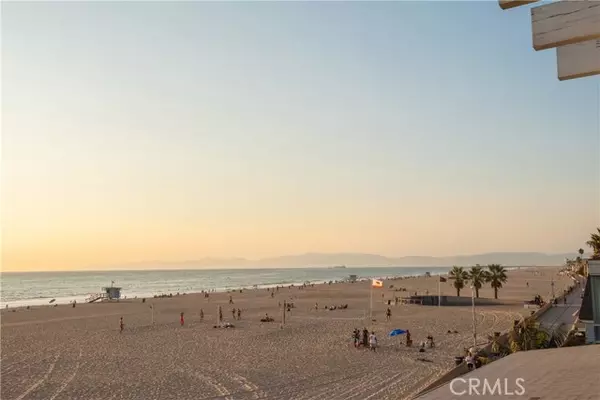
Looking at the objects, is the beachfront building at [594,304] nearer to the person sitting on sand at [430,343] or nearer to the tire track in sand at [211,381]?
the tire track in sand at [211,381]

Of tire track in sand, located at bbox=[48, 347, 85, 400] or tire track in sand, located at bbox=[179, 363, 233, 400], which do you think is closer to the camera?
tire track in sand, located at bbox=[179, 363, 233, 400]

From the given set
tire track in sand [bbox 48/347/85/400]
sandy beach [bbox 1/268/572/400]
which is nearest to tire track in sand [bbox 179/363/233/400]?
sandy beach [bbox 1/268/572/400]

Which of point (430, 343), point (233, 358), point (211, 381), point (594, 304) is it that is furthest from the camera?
point (430, 343)

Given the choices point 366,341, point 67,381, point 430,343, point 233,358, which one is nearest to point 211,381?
point 233,358

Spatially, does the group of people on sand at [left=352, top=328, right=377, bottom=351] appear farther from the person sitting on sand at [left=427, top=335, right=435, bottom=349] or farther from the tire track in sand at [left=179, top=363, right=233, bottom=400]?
the tire track in sand at [left=179, top=363, right=233, bottom=400]

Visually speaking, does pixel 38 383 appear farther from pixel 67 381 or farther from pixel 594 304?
pixel 594 304

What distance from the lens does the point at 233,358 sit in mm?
24375

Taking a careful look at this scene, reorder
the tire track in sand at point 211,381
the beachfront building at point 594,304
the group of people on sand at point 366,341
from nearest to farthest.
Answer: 1. the beachfront building at point 594,304
2. the tire track in sand at point 211,381
3. the group of people on sand at point 366,341

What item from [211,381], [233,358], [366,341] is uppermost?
[366,341]

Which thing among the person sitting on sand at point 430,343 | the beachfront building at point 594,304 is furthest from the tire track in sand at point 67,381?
the beachfront building at point 594,304

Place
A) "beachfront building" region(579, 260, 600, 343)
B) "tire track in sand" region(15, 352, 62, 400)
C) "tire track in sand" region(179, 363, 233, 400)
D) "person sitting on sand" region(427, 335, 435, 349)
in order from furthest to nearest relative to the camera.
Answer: "person sitting on sand" region(427, 335, 435, 349)
"tire track in sand" region(15, 352, 62, 400)
"tire track in sand" region(179, 363, 233, 400)
"beachfront building" region(579, 260, 600, 343)

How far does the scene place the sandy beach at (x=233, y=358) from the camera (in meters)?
18.5

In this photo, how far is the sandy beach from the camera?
18500mm

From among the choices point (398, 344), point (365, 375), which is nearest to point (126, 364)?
point (365, 375)
